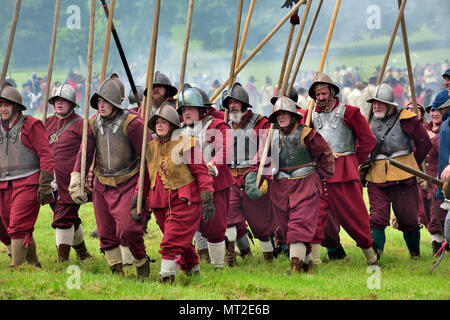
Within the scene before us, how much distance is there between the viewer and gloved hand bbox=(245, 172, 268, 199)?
772 centimetres

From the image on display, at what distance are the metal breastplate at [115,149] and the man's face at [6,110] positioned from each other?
0.92m

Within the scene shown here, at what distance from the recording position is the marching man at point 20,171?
7.53 meters

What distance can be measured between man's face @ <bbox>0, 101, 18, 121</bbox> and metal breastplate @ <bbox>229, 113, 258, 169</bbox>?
235cm

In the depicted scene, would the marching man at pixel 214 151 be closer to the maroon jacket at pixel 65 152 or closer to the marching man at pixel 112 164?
the marching man at pixel 112 164

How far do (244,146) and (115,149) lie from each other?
1.73 meters

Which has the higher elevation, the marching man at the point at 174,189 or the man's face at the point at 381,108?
the man's face at the point at 381,108

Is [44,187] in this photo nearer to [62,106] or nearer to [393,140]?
[62,106]

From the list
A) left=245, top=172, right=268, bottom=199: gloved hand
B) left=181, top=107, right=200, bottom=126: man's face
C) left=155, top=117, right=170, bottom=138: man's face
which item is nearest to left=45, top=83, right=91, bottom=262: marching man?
left=181, top=107, right=200, bottom=126: man's face

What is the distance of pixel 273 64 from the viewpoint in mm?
38812

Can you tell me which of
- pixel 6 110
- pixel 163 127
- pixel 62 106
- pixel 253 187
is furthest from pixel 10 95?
pixel 253 187

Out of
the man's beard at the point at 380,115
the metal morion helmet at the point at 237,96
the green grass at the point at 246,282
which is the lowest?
the green grass at the point at 246,282

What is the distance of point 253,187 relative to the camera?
7727 mm

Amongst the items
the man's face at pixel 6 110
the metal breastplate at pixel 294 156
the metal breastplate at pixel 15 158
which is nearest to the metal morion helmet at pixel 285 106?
the metal breastplate at pixel 294 156

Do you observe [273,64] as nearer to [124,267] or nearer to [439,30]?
[439,30]
